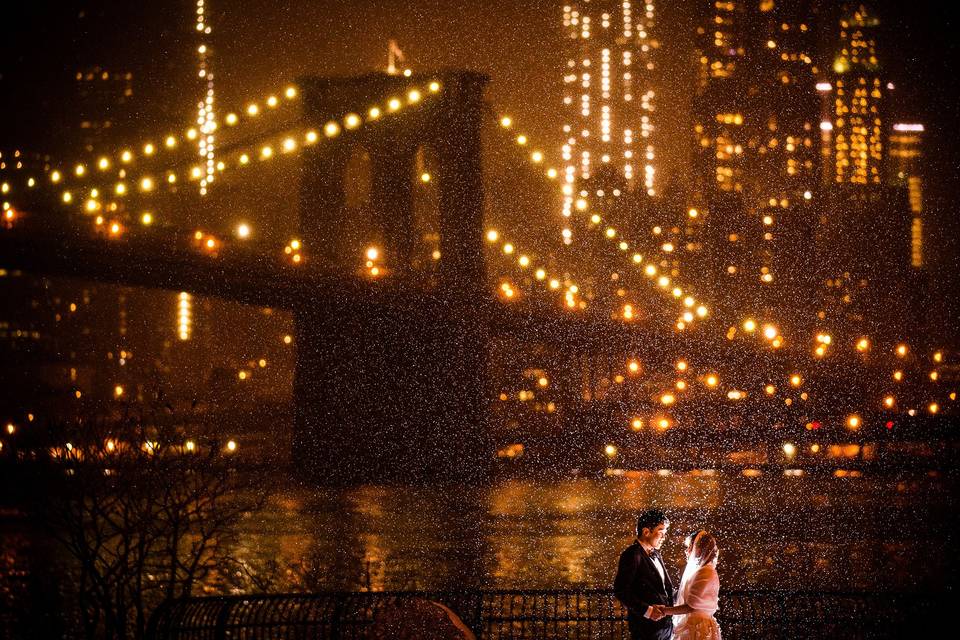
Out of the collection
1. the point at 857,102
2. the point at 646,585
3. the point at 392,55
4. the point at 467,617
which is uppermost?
the point at 857,102

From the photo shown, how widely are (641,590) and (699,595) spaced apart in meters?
0.42

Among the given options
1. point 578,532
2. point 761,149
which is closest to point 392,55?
point 578,532

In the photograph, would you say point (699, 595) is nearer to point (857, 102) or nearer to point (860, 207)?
point (860, 207)

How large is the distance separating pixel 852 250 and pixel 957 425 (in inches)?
3733

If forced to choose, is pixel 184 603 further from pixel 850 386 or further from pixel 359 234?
pixel 359 234

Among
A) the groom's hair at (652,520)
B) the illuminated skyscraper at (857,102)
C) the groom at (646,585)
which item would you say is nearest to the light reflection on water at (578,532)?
the groom at (646,585)

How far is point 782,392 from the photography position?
5919 centimetres

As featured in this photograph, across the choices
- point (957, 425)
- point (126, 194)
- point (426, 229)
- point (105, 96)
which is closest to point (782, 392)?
point (957, 425)

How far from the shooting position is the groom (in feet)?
23.9

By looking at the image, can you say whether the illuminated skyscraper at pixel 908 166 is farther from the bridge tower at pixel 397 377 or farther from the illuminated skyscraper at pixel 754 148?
the bridge tower at pixel 397 377

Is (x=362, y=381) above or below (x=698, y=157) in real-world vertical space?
below

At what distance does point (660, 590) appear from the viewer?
734 cm

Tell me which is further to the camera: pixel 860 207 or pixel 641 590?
pixel 860 207

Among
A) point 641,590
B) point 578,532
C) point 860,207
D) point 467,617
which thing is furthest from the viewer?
point 860,207
